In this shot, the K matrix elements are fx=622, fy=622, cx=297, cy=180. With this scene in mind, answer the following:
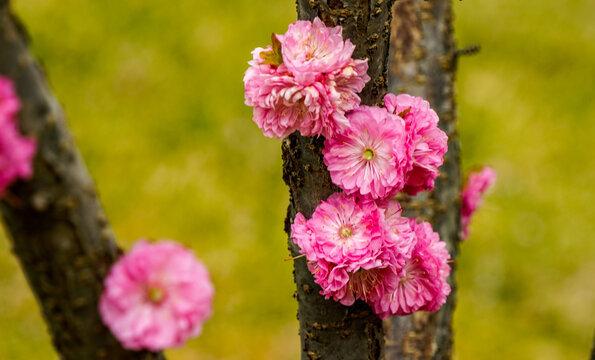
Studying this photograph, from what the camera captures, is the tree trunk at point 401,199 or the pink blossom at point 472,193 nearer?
the tree trunk at point 401,199

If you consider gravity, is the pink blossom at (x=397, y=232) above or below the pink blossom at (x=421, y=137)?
below

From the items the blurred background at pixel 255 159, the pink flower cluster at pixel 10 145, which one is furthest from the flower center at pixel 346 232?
the blurred background at pixel 255 159

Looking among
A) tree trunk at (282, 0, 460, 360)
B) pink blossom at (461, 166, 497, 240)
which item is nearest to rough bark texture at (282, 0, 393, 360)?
tree trunk at (282, 0, 460, 360)

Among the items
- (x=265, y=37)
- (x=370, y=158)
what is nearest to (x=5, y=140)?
(x=370, y=158)

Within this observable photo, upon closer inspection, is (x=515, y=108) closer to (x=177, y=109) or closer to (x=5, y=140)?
(x=177, y=109)

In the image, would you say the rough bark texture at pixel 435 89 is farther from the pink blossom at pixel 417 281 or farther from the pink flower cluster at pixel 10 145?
the pink flower cluster at pixel 10 145
